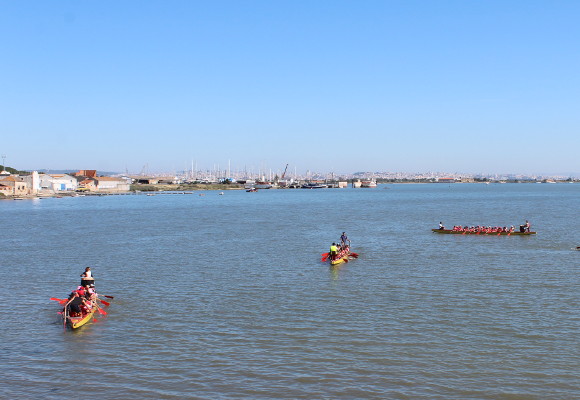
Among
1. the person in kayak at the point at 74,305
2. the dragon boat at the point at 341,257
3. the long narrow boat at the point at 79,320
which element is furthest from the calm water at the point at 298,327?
the person in kayak at the point at 74,305

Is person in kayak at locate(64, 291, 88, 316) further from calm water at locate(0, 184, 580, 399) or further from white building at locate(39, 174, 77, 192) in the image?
white building at locate(39, 174, 77, 192)

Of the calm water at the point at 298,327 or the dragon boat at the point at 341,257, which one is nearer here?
the calm water at the point at 298,327

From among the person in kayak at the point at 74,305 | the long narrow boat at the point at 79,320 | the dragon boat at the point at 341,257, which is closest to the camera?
the long narrow boat at the point at 79,320

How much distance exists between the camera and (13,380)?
15.6m

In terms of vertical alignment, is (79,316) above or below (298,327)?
above

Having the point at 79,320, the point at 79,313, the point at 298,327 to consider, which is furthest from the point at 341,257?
the point at 79,320

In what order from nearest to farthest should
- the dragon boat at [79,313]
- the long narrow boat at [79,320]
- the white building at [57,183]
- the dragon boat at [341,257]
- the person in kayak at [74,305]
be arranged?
1. the long narrow boat at [79,320]
2. the dragon boat at [79,313]
3. the person in kayak at [74,305]
4. the dragon boat at [341,257]
5. the white building at [57,183]

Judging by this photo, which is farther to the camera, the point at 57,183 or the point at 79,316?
the point at 57,183

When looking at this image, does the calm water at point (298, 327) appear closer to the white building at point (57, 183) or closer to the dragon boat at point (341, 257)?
the dragon boat at point (341, 257)

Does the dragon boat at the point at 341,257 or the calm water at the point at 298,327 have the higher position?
the dragon boat at the point at 341,257

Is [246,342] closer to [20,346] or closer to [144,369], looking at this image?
[144,369]

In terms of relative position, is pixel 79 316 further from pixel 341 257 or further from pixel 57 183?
pixel 57 183

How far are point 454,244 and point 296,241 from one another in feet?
43.8

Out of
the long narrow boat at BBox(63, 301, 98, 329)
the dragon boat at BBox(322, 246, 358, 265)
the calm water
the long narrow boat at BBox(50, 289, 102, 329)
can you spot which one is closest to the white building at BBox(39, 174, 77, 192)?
the calm water
